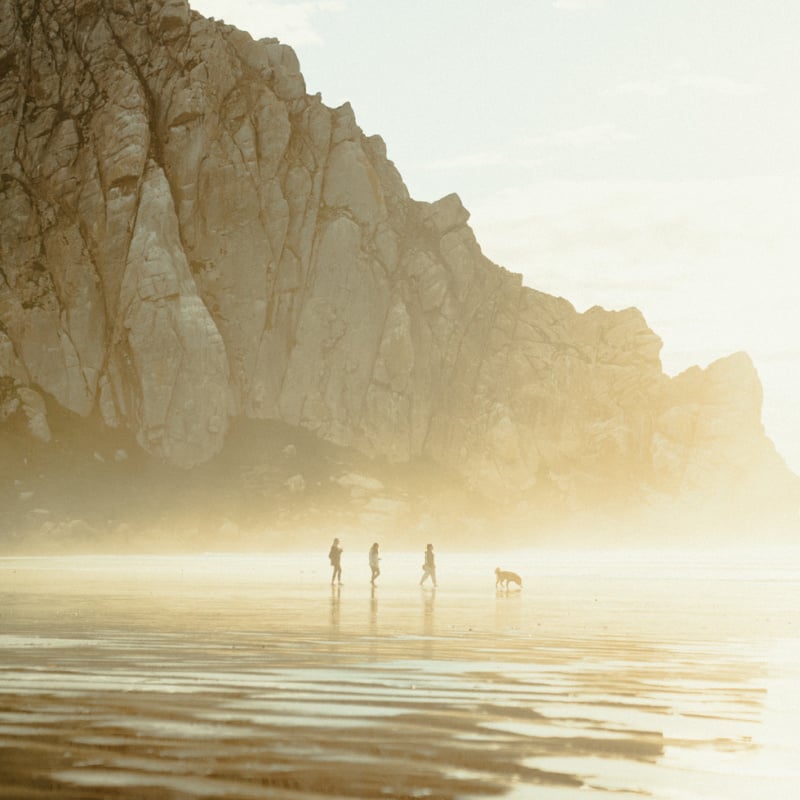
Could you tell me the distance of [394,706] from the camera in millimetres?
16312

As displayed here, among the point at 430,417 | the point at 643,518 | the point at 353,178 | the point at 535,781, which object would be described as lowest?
the point at 535,781

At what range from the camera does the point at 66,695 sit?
16.7m

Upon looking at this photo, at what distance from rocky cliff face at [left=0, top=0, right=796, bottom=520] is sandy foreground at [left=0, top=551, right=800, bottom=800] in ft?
442

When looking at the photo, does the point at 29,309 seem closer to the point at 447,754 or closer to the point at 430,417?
the point at 430,417

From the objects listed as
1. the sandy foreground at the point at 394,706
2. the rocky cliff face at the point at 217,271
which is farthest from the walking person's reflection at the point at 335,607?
the rocky cliff face at the point at 217,271

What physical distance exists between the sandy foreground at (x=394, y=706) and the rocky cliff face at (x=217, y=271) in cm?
13475

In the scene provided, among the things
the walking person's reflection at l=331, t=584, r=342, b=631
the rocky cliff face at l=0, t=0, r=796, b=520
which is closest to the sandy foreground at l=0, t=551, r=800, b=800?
the walking person's reflection at l=331, t=584, r=342, b=631

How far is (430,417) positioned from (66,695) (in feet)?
576

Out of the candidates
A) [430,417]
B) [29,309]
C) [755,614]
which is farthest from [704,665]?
[430,417]

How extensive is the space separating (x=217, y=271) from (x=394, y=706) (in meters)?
165

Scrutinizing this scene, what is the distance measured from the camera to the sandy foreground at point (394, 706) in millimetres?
11594

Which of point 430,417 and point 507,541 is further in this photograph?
point 430,417

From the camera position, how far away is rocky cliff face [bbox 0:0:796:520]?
16762 centimetres

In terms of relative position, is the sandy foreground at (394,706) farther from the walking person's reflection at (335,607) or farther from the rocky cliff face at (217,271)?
the rocky cliff face at (217,271)
